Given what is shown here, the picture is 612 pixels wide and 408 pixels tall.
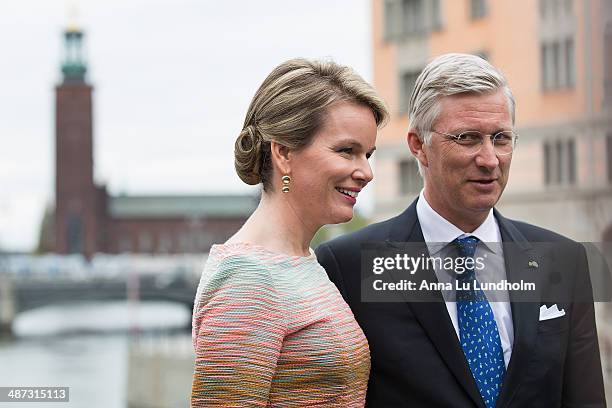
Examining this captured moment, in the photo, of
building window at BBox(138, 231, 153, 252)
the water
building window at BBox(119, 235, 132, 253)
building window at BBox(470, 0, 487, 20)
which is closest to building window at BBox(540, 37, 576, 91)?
building window at BBox(470, 0, 487, 20)

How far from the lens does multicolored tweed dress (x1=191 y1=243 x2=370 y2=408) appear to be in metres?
2.07

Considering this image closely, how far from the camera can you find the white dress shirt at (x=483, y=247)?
2.46 meters

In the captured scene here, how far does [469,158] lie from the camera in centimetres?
239

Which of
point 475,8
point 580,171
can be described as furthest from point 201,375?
point 475,8

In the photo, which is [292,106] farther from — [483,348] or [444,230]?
[483,348]

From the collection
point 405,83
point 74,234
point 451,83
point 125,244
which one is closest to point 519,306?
point 451,83

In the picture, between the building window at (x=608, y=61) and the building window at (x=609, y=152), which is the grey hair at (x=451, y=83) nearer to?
the building window at (x=608, y=61)

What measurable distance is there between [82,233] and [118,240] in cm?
614

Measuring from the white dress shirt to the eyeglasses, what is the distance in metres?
0.21

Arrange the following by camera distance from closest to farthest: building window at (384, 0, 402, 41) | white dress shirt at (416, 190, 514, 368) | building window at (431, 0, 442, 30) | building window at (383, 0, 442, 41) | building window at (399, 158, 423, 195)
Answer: white dress shirt at (416, 190, 514, 368)
building window at (431, 0, 442, 30)
building window at (383, 0, 442, 41)
building window at (399, 158, 423, 195)
building window at (384, 0, 402, 41)

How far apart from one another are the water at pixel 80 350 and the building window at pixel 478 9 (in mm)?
10050

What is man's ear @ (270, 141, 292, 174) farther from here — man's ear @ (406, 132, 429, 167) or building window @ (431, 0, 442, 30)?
building window @ (431, 0, 442, 30)

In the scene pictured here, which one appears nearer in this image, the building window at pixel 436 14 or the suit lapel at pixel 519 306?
the suit lapel at pixel 519 306

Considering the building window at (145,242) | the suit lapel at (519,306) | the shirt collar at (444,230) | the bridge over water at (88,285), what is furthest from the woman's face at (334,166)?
the building window at (145,242)
